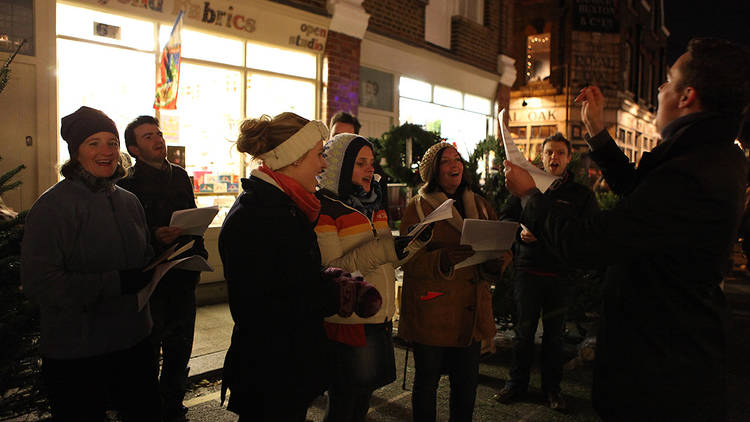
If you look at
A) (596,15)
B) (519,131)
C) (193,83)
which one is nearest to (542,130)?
(519,131)

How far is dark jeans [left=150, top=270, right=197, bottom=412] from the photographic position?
13.5ft

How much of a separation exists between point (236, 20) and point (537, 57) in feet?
73.4

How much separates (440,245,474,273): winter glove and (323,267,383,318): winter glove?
3.66 ft

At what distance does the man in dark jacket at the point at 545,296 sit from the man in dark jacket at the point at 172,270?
2.69 meters

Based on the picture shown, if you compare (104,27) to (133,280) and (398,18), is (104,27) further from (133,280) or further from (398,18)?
(398,18)

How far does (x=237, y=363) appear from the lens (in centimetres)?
242

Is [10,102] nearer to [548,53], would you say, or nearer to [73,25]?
[73,25]

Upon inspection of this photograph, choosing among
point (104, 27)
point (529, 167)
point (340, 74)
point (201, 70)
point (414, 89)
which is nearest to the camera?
point (529, 167)

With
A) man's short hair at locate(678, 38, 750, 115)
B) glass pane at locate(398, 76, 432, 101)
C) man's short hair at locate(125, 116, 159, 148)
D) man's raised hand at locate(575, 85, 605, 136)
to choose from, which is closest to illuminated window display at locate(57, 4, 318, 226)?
man's short hair at locate(125, 116, 159, 148)

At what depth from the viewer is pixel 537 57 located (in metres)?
27.9

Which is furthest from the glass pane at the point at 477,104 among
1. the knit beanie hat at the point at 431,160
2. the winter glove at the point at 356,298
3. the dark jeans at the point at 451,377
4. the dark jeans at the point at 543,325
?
the winter glove at the point at 356,298

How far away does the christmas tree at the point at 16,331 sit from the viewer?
9.09ft

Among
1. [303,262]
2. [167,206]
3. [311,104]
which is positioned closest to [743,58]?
[303,262]

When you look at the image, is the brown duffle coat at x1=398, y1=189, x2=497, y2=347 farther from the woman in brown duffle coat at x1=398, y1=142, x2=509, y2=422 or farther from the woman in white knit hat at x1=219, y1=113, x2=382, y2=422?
the woman in white knit hat at x1=219, y1=113, x2=382, y2=422
